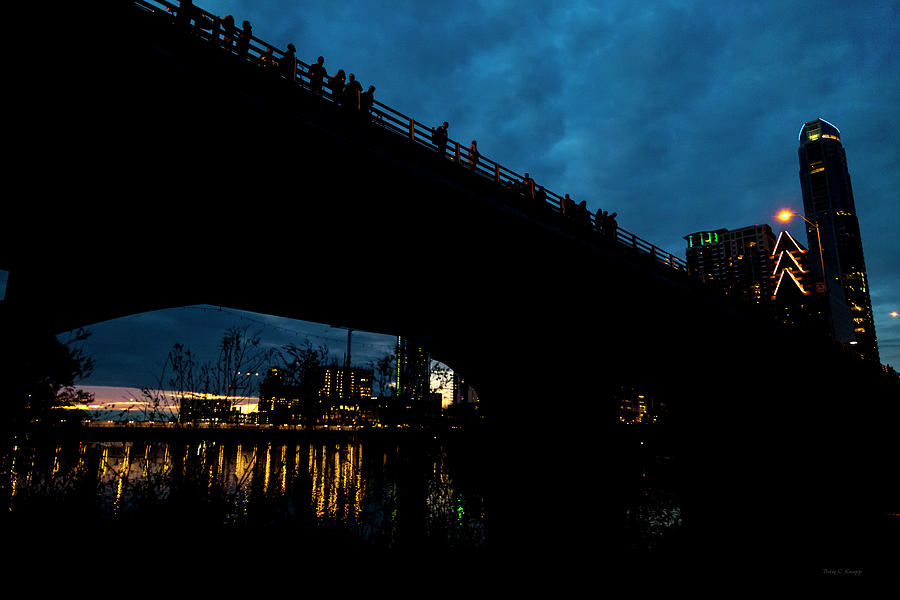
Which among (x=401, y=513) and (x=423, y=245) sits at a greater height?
(x=423, y=245)

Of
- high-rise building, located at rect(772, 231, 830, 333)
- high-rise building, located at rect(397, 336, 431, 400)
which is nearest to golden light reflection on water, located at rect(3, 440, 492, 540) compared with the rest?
high-rise building, located at rect(397, 336, 431, 400)

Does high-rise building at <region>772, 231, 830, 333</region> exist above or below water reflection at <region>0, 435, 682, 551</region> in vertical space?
above

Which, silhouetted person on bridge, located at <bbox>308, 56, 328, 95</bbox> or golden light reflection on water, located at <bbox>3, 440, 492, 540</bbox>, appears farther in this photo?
silhouetted person on bridge, located at <bbox>308, 56, 328, 95</bbox>

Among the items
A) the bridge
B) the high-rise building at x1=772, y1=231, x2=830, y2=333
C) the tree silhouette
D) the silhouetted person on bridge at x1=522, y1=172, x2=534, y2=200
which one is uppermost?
the high-rise building at x1=772, y1=231, x2=830, y2=333

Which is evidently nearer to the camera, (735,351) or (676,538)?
(676,538)

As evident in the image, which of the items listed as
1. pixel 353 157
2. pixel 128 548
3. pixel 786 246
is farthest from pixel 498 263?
pixel 786 246

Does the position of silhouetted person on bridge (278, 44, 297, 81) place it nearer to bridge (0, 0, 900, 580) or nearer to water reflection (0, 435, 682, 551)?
bridge (0, 0, 900, 580)

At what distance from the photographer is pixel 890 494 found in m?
19.0

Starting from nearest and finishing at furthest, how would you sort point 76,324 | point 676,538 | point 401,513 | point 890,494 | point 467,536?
point 467,536 < point 676,538 < point 401,513 < point 76,324 < point 890,494

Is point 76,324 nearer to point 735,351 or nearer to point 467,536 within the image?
point 467,536

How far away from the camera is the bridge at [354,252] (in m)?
11.5

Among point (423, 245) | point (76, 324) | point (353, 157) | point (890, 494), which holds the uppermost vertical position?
point (353, 157)

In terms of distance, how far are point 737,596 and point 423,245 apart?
13569 millimetres

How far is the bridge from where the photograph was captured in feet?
37.8
